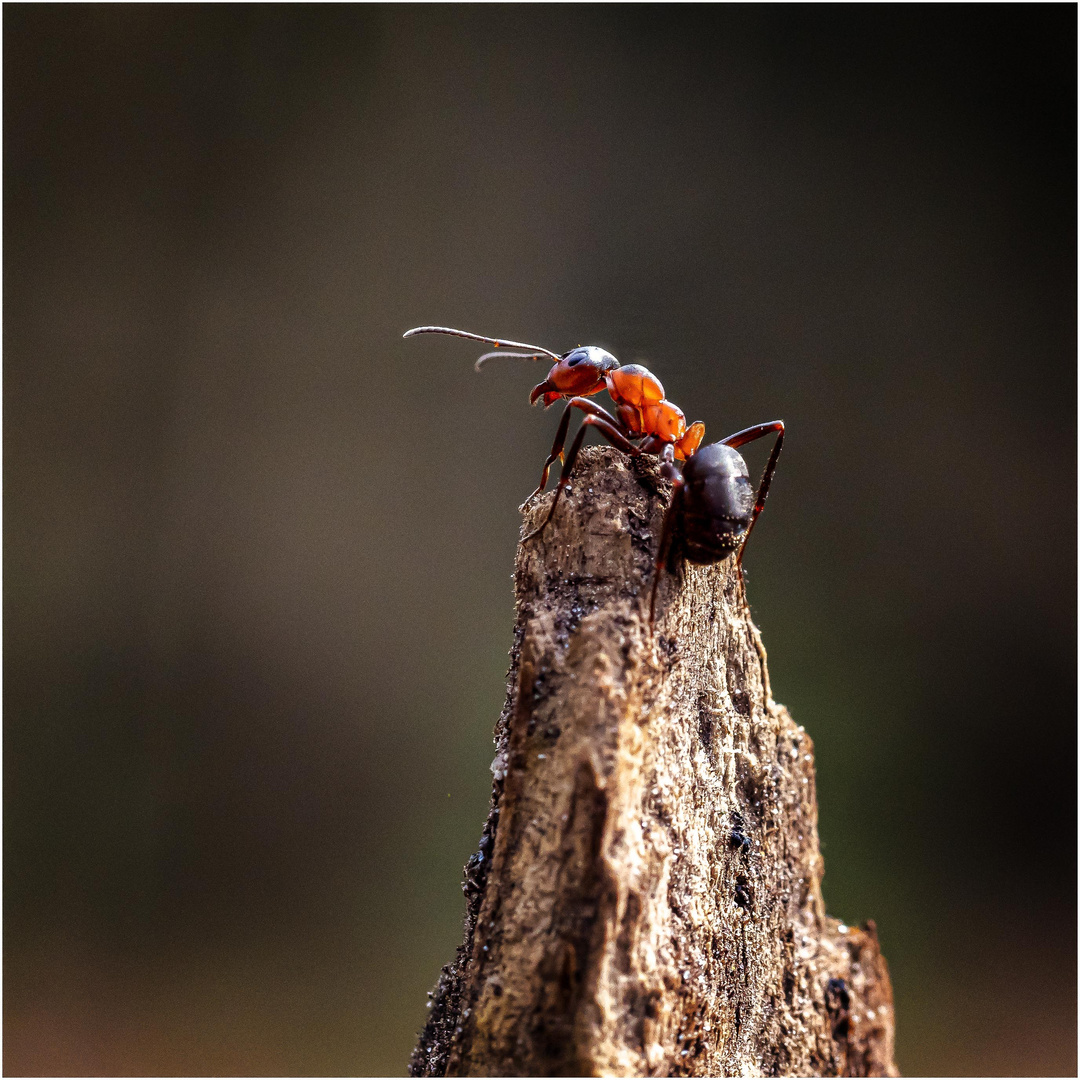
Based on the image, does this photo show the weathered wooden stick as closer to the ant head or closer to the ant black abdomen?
the ant black abdomen

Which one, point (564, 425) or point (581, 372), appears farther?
point (581, 372)

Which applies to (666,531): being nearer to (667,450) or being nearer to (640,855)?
(667,450)

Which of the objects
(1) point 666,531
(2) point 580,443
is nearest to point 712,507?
(1) point 666,531

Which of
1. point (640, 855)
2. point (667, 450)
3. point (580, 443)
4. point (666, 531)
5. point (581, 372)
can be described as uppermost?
Answer: point (581, 372)

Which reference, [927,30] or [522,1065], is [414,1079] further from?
[927,30]

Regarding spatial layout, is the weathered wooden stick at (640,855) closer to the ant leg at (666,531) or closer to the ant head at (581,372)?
the ant leg at (666,531)

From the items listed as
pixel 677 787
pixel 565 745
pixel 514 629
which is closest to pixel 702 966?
pixel 677 787

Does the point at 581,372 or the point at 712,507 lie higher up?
the point at 581,372
